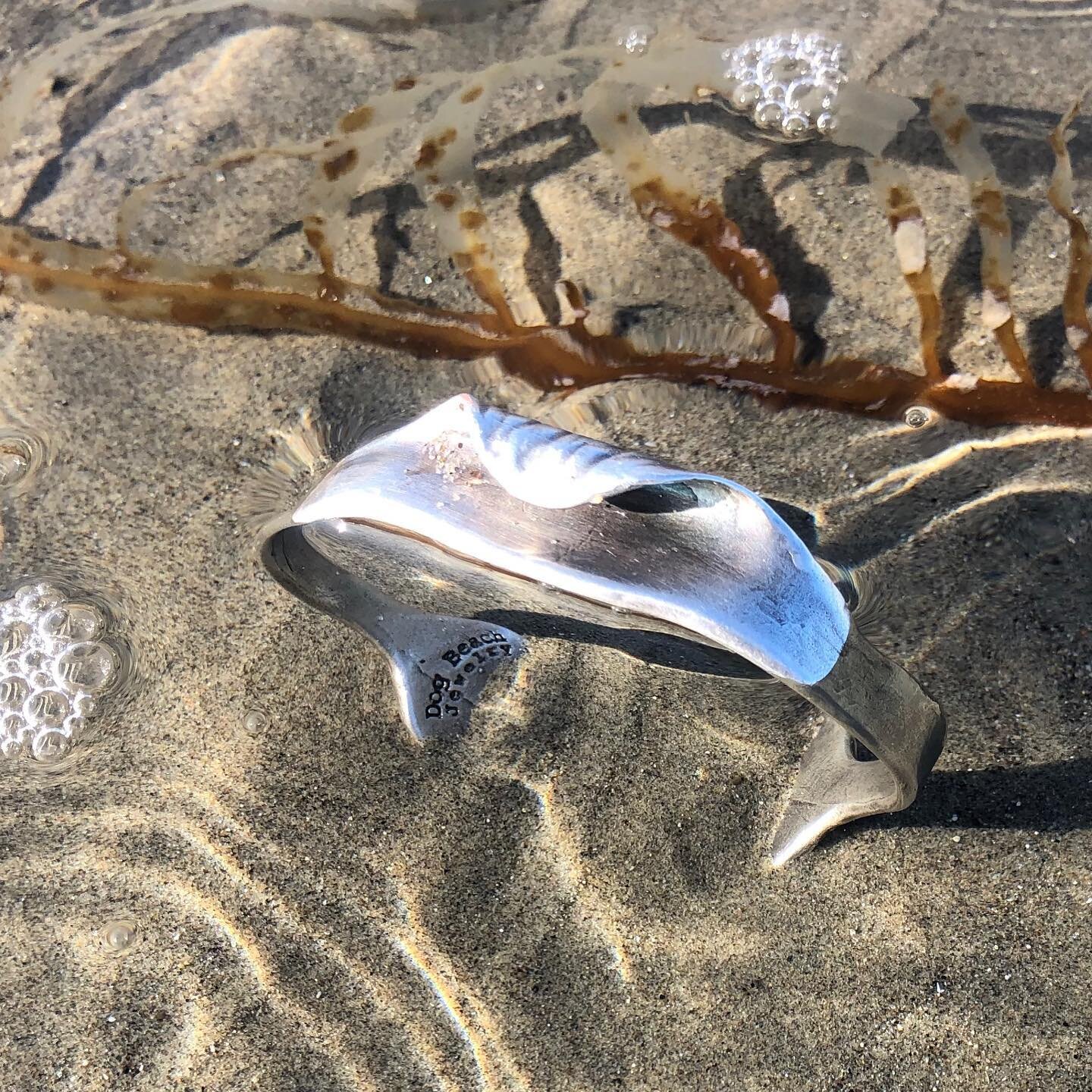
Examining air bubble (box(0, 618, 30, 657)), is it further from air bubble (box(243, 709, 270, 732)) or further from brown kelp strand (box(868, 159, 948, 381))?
brown kelp strand (box(868, 159, 948, 381))

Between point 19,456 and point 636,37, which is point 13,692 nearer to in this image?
point 19,456

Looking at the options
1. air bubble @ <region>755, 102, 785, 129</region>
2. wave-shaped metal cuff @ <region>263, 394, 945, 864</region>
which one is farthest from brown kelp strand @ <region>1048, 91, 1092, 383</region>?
wave-shaped metal cuff @ <region>263, 394, 945, 864</region>

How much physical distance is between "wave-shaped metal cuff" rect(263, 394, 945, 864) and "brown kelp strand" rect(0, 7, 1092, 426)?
0.72 metres

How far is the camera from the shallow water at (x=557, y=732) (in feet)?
5.16

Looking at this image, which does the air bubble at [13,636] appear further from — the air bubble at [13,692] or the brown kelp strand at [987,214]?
the brown kelp strand at [987,214]

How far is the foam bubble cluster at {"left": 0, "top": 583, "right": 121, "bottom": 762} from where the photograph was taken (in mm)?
1806

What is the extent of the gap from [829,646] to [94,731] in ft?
5.10

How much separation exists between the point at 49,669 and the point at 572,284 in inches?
58.4

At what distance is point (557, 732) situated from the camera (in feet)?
5.66

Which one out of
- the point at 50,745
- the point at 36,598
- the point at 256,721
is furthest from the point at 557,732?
the point at 36,598

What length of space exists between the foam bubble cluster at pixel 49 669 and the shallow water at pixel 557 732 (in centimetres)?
4

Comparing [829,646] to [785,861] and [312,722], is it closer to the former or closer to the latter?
[785,861]

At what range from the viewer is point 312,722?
69.1 inches

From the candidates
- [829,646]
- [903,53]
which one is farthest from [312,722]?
[903,53]
